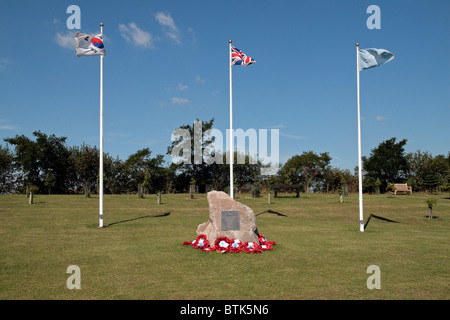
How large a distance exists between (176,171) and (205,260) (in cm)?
4143

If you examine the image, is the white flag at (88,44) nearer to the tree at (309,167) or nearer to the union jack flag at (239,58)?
the union jack flag at (239,58)

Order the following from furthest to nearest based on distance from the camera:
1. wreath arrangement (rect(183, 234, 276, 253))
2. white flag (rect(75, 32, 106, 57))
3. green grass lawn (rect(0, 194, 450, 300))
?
white flag (rect(75, 32, 106, 57))
wreath arrangement (rect(183, 234, 276, 253))
green grass lawn (rect(0, 194, 450, 300))

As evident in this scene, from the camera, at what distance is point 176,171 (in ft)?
168

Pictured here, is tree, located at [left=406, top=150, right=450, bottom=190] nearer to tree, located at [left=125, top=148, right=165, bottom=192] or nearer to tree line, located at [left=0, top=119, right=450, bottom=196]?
tree line, located at [left=0, top=119, right=450, bottom=196]

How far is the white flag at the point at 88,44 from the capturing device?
16.4 meters

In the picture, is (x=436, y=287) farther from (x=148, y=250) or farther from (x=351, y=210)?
(x=351, y=210)

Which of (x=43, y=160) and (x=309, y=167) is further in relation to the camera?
(x=309, y=167)

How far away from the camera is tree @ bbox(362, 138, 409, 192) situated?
5181cm

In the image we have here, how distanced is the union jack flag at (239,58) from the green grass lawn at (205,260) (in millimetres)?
9295

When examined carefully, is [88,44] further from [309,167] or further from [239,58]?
[309,167]
